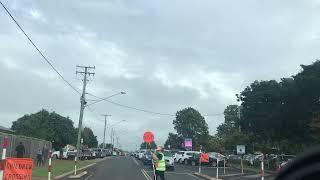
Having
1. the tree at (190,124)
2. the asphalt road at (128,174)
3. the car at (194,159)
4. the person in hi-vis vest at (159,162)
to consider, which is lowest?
the asphalt road at (128,174)

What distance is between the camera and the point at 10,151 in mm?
42250

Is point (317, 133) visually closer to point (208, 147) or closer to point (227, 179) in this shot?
point (227, 179)

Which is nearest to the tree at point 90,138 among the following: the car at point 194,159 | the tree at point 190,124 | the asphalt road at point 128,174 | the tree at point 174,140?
the tree at point 174,140

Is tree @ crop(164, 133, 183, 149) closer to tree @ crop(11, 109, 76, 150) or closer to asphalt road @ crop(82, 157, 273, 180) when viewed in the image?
tree @ crop(11, 109, 76, 150)

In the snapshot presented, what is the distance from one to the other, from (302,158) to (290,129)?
55.4 meters

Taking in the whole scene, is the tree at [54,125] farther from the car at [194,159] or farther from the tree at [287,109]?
the tree at [287,109]

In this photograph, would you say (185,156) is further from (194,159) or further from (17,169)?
(17,169)

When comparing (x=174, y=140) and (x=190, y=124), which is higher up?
(x=190, y=124)

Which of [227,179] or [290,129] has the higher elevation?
[290,129]

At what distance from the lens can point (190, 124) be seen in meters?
165

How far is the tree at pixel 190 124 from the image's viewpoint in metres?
164

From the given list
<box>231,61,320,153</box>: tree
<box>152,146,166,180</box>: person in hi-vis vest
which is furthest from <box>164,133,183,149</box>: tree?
<box>152,146,166,180</box>: person in hi-vis vest

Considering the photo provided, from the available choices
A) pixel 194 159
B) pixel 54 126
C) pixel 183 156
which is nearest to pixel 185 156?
pixel 183 156

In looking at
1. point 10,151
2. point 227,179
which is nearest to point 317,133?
point 227,179
